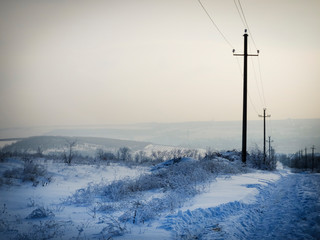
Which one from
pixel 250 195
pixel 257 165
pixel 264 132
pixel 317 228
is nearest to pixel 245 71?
pixel 257 165

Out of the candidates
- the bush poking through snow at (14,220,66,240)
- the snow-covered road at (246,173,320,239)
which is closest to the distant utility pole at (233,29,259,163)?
the snow-covered road at (246,173,320,239)

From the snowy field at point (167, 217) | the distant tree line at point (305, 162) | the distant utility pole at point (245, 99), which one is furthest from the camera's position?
the distant tree line at point (305, 162)

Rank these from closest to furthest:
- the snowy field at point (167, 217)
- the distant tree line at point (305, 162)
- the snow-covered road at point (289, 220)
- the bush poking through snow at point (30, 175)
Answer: the snow-covered road at point (289, 220) → the snowy field at point (167, 217) → the bush poking through snow at point (30, 175) → the distant tree line at point (305, 162)

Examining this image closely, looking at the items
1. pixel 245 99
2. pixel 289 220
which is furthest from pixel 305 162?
pixel 289 220

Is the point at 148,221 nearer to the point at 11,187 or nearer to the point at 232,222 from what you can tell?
the point at 232,222

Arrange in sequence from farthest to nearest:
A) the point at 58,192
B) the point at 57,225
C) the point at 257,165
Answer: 1. the point at 257,165
2. the point at 58,192
3. the point at 57,225

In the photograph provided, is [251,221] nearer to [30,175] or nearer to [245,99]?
[30,175]

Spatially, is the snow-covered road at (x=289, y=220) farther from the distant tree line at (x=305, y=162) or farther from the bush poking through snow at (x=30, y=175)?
the distant tree line at (x=305, y=162)

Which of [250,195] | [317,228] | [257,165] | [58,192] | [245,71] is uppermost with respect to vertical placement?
[245,71]

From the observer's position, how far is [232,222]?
12.0 ft

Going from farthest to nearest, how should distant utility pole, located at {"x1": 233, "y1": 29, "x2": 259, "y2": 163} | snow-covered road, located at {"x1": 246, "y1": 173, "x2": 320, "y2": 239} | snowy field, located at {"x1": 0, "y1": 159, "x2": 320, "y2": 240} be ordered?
distant utility pole, located at {"x1": 233, "y1": 29, "x2": 259, "y2": 163}, snowy field, located at {"x1": 0, "y1": 159, "x2": 320, "y2": 240}, snow-covered road, located at {"x1": 246, "y1": 173, "x2": 320, "y2": 239}

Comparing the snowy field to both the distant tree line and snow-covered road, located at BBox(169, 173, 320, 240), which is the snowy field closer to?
snow-covered road, located at BBox(169, 173, 320, 240)

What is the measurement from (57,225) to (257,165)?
18.6 meters

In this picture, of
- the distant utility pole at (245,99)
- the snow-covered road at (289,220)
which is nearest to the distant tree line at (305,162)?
the distant utility pole at (245,99)
